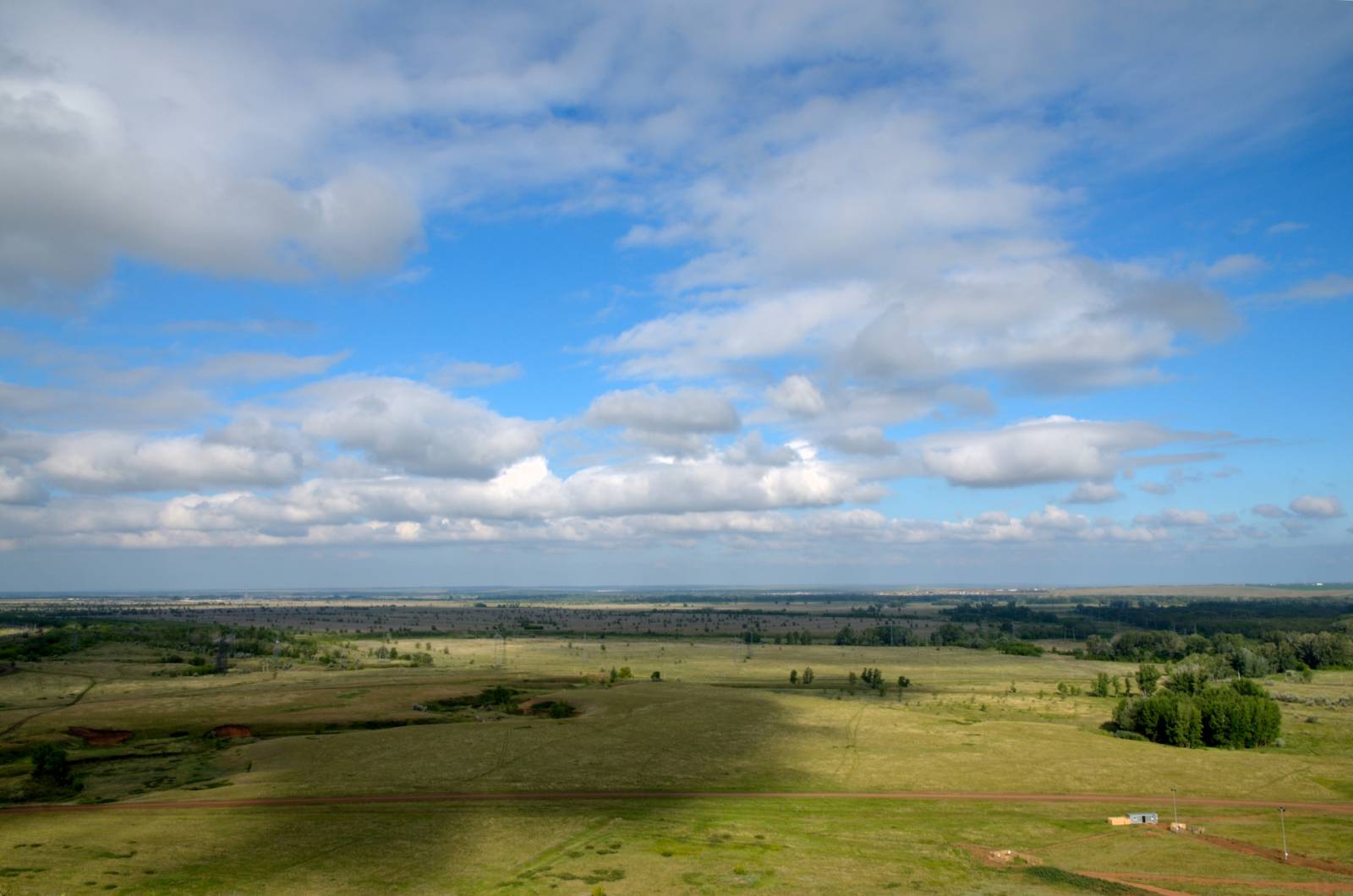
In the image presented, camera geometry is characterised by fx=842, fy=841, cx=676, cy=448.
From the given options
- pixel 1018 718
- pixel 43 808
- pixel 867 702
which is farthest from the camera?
pixel 867 702

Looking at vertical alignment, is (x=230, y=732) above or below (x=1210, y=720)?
below

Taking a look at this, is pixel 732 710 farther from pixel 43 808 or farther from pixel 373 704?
pixel 43 808

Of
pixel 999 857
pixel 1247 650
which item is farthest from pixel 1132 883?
pixel 1247 650

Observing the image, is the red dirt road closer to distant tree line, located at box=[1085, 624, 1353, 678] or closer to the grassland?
the grassland

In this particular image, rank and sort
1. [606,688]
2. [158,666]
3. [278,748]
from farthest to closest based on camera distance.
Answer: [158,666], [606,688], [278,748]

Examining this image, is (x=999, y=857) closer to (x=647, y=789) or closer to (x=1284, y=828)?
(x=1284, y=828)

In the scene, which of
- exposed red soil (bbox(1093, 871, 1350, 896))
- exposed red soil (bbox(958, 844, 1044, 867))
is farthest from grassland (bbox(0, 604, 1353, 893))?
exposed red soil (bbox(958, 844, 1044, 867))

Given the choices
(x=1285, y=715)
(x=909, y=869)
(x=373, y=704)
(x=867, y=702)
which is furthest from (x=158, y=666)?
(x=1285, y=715)
